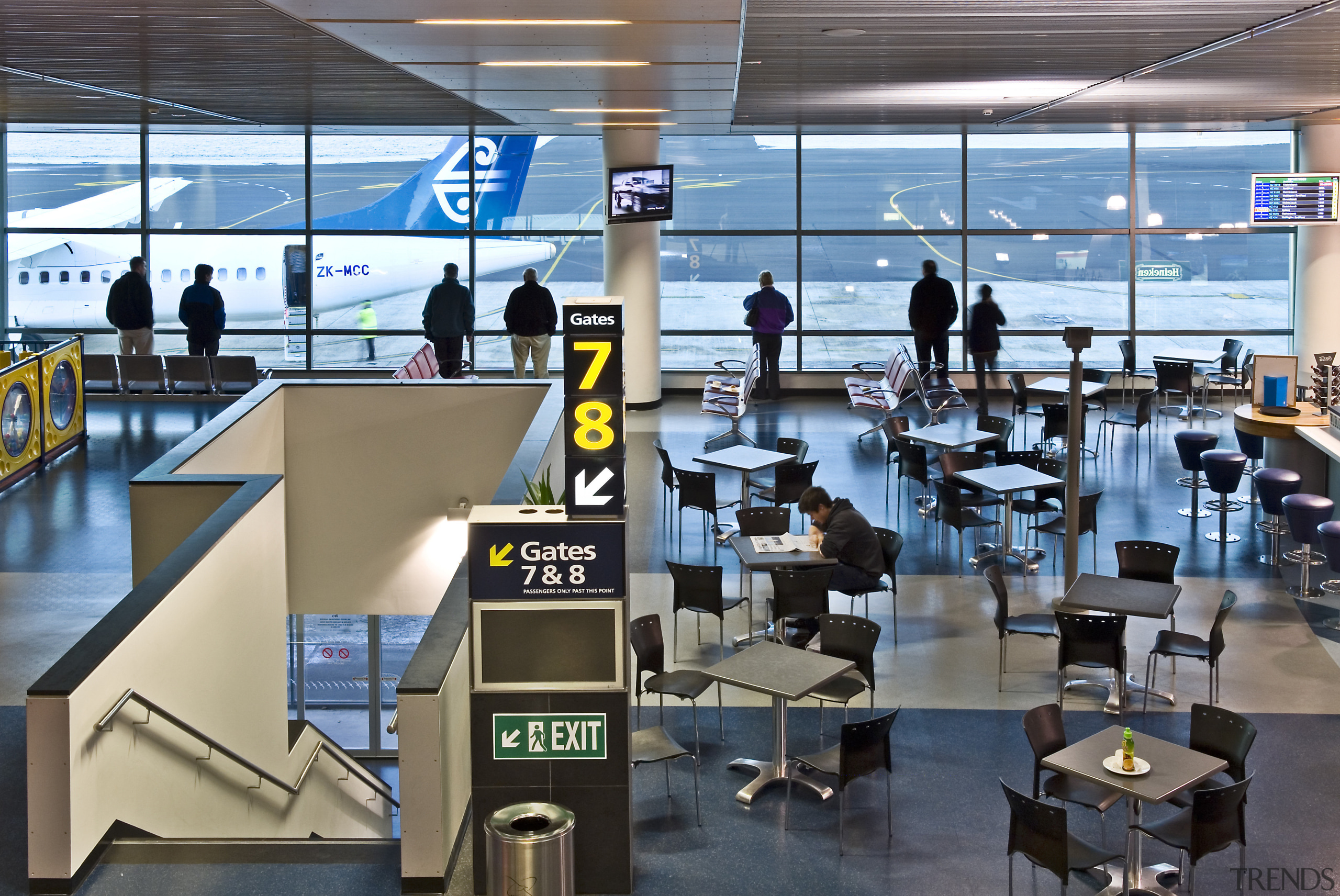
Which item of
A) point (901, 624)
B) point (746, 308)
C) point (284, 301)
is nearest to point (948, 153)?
point (746, 308)

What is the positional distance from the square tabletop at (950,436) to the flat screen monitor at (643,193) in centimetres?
446

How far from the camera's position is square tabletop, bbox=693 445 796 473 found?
10461 mm

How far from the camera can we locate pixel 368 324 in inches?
701

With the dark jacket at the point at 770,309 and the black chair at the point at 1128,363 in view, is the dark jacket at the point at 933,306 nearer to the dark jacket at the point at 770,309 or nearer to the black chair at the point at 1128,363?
the dark jacket at the point at 770,309

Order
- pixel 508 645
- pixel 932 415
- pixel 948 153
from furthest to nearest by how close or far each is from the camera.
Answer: pixel 948 153 → pixel 932 415 → pixel 508 645

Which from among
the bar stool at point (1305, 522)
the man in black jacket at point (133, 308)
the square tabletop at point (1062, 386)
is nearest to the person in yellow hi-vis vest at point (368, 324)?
the man in black jacket at point (133, 308)

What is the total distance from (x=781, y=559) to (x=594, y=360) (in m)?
3.16

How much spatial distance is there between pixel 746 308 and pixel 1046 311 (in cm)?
493

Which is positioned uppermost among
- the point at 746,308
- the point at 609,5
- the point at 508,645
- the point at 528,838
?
the point at 609,5

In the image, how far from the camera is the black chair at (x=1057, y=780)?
6.01 meters

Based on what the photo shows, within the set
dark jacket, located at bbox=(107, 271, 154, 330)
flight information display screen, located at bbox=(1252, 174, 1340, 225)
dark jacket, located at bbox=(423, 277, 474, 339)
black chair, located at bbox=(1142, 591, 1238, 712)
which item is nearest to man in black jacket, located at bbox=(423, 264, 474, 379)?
dark jacket, located at bbox=(423, 277, 474, 339)

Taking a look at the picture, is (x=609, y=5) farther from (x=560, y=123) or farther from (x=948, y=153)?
(x=948, y=153)

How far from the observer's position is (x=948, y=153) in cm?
1778

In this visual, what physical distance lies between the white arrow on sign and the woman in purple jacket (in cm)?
1012
